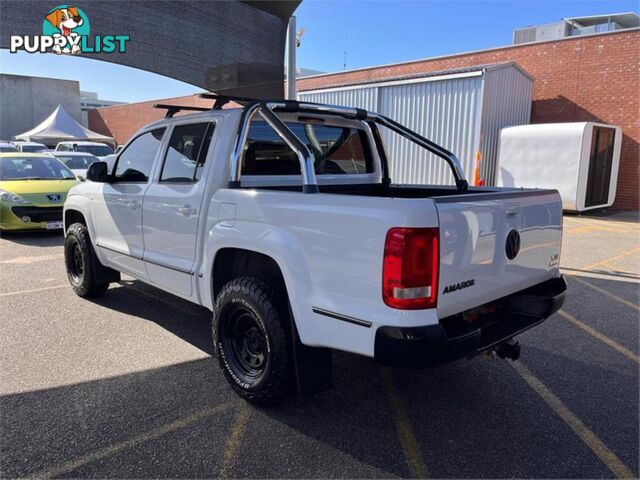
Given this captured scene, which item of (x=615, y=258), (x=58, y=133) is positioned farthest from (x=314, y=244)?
(x=58, y=133)

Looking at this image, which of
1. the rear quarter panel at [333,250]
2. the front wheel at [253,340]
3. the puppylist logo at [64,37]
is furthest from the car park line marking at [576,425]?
the puppylist logo at [64,37]

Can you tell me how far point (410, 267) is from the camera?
2414mm

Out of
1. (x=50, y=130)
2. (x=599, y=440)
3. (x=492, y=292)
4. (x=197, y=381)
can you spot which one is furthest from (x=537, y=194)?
(x=50, y=130)

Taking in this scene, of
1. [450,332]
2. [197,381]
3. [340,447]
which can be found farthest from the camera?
[197,381]

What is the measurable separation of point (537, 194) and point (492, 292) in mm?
825

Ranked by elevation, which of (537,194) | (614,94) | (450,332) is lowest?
(450,332)

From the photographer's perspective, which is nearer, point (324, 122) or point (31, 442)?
point (31, 442)

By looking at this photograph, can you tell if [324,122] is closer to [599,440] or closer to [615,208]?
[599,440]

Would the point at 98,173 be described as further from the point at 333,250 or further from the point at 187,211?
the point at 333,250

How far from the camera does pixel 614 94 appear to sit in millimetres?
14258

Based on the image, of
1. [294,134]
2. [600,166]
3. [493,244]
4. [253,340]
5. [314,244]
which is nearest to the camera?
[314,244]

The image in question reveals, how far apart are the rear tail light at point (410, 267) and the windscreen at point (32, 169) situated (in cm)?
986

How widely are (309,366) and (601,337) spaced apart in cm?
318

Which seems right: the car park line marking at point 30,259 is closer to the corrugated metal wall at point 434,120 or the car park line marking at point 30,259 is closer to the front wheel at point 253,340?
the front wheel at point 253,340
